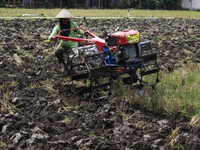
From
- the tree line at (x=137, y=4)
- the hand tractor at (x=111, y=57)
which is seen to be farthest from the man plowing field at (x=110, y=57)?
the tree line at (x=137, y=4)

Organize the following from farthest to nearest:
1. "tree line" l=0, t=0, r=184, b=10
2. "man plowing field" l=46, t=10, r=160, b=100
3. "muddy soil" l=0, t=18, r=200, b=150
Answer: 1. "tree line" l=0, t=0, r=184, b=10
2. "man plowing field" l=46, t=10, r=160, b=100
3. "muddy soil" l=0, t=18, r=200, b=150

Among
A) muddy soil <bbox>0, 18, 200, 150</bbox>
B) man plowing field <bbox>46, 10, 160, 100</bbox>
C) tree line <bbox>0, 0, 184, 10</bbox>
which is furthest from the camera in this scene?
tree line <bbox>0, 0, 184, 10</bbox>

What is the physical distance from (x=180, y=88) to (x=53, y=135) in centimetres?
343

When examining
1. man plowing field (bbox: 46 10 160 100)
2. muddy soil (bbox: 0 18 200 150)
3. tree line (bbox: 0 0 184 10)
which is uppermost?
tree line (bbox: 0 0 184 10)

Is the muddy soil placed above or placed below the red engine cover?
below

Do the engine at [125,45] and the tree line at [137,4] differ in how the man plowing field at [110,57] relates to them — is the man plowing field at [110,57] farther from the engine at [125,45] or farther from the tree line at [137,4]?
the tree line at [137,4]

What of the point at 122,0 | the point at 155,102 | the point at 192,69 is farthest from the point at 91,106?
the point at 122,0

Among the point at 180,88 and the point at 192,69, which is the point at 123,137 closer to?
the point at 180,88

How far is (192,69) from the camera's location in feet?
28.9

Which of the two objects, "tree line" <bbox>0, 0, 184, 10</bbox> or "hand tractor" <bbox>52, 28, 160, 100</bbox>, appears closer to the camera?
"hand tractor" <bbox>52, 28, 160, 100</bbox>

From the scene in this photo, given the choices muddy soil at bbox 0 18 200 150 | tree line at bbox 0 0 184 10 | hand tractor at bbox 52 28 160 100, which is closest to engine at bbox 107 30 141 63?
hand tractor at bbox 52 28 160 100

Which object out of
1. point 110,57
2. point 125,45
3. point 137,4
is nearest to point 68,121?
point 110,57

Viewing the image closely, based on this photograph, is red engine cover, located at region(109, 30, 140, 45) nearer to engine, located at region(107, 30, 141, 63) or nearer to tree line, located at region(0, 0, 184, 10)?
engine, located at region(107, 30, 141, 63)

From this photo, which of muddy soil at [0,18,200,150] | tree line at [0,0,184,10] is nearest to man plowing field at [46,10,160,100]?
muddy soil at [0,18,200,150]
